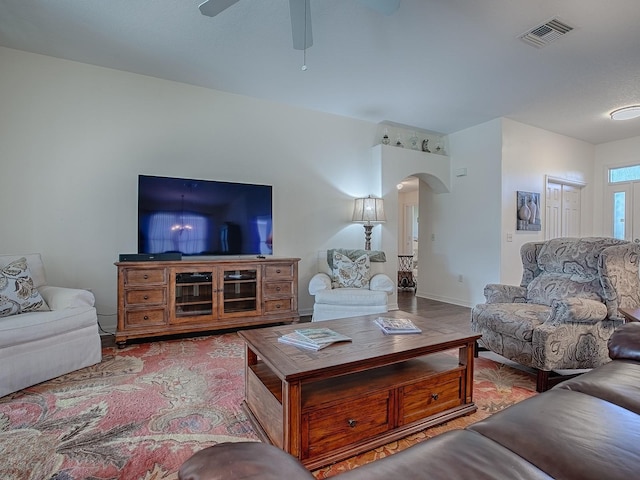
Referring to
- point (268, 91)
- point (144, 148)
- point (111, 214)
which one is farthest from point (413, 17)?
point (111, 214)

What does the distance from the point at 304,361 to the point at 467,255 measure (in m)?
4.28

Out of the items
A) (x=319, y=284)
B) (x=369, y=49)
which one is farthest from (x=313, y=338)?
(x=369, y=49)

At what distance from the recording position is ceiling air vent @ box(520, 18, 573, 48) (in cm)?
257

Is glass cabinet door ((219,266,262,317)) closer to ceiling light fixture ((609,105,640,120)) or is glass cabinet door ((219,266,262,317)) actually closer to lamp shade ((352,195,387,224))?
lamp shade ((352,195,387,224))

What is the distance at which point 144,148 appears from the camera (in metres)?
3.53

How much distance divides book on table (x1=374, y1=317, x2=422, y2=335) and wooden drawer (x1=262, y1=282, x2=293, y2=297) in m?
1.64

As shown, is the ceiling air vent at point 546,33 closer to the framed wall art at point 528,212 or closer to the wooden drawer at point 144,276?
the framed wall art at point 528,212

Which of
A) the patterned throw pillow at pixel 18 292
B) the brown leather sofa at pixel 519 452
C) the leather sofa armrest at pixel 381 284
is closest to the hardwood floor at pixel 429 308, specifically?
the leather sofa armrest at pixel 381 284

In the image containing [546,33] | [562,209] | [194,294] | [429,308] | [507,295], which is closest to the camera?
[546,33]

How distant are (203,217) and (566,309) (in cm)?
328

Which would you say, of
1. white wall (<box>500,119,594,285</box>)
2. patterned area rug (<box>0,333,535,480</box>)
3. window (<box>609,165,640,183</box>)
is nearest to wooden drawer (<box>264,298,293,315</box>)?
patterned area rug (<box>0,333,535,480</box>)

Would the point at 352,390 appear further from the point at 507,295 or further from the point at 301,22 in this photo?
the point at 301,22

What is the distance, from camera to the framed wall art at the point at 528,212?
187 inches

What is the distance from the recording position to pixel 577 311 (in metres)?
2.12
